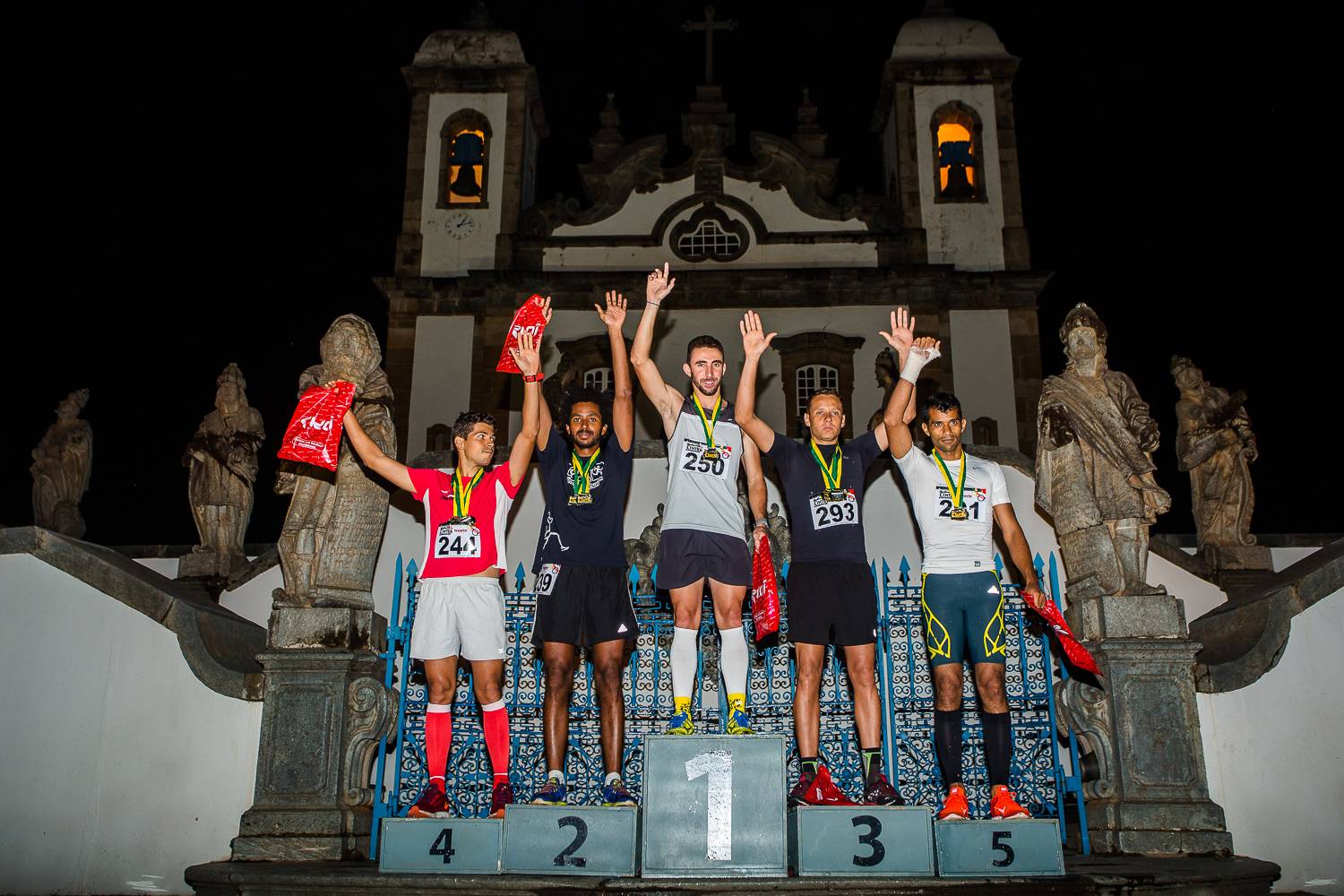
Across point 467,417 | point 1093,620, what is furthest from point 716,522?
point 1093,620

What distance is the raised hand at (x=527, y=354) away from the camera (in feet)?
20.2

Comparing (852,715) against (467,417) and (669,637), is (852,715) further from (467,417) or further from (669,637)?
(467,417)

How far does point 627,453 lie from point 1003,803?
2629 mm

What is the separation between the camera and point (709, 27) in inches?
821

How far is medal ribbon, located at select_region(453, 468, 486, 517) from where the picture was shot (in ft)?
20.0

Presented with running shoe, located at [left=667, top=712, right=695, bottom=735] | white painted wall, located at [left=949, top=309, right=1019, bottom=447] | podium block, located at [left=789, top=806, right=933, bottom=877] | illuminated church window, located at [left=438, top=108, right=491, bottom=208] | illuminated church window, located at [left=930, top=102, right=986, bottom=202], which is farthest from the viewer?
illuminated church window, located at [left=438, top=108, right=491, bottom=208]

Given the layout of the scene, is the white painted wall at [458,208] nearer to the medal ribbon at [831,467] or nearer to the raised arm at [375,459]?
the raised arm at [375,459]

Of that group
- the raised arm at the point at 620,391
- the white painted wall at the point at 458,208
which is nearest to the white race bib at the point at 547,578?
the raised arm at the point at 620,391

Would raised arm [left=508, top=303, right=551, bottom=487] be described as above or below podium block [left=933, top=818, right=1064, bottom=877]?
above

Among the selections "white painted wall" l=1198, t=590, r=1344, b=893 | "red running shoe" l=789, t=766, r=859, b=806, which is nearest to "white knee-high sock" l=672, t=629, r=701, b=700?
"red running shoe" l=789, t=766, r=859, b=806

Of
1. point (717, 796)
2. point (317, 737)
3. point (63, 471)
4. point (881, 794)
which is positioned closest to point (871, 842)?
point (881, 794)

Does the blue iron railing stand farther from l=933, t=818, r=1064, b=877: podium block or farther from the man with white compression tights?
l=933, t=818, r=1064, b=877: podium block

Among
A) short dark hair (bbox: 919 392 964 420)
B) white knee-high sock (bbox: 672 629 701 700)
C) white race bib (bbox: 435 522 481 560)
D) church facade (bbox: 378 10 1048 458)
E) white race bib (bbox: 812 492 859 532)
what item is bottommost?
white knee-high sock (bbox: 672 629 701 700)

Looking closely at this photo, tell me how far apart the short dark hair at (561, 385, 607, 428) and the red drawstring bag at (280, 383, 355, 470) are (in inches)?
47.9
